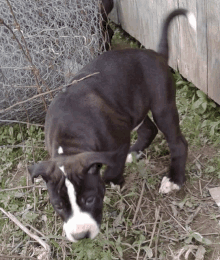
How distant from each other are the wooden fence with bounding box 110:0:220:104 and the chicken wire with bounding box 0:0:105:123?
1.00 metres

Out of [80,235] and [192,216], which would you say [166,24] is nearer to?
[192,216]

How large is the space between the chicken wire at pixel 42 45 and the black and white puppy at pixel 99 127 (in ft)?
3.83

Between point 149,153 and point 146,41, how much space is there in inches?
99.3

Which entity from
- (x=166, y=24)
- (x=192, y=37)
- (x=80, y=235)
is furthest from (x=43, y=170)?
(x=192, y=37)

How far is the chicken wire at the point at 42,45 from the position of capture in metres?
4.43

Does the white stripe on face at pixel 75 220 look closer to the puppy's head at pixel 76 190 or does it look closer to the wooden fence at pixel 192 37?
the puppy's head at pixel 76 190

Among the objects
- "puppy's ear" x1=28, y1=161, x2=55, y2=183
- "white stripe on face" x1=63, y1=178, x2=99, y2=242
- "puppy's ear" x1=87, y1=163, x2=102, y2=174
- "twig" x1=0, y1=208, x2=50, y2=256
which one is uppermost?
"puppy's ear" x1=28, y1=161, x2=55, y2=183

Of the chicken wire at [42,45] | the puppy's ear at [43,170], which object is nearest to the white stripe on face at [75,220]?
the puppy's ear at [43,170]

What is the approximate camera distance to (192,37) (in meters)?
4.48

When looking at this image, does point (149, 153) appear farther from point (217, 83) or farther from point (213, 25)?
point (213, 25)

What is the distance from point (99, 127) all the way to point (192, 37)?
2067 millimetres

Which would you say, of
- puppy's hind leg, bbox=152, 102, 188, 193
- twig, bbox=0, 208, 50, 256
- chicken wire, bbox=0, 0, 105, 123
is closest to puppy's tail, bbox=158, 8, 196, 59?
puppy's hind leg, bbox=152, 102, 188, 193

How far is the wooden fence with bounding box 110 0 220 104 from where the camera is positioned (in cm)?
398

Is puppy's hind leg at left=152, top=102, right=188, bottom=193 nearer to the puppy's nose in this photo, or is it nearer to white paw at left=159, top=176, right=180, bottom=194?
white paw at left=159, top=176, right=180, bottom=194
